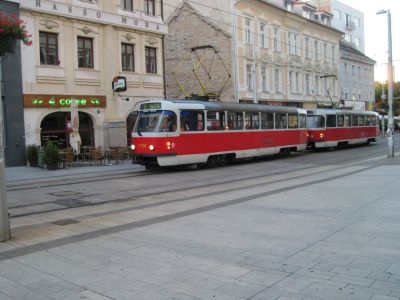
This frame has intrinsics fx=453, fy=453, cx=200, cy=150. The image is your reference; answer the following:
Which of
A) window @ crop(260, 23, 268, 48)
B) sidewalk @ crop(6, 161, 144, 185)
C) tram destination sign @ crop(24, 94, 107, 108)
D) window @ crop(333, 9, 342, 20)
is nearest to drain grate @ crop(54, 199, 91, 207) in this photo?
sidewalk @ crop(6, 161, 144, 185)

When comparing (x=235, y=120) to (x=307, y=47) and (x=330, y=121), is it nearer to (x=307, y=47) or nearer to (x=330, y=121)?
(x=330, y=121)

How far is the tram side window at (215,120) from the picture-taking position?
66.9 feet

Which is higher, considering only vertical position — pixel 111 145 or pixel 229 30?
pixel 229 30

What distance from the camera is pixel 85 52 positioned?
25500mm

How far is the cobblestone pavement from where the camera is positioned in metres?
4.89

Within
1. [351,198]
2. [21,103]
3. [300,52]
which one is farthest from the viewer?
[300,52]

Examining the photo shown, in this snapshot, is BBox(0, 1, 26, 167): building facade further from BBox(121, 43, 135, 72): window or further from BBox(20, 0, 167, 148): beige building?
BBox(121, 43, 135, 72): window

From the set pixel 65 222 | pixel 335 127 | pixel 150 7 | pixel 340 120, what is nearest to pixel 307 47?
pixel 340 120

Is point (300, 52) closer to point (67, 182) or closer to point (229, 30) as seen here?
point (229, 30)

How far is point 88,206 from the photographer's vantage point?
10930mm

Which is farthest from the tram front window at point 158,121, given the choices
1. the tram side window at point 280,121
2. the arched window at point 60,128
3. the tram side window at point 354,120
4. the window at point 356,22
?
the window at point 356,22

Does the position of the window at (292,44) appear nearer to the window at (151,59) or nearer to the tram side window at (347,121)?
the tram side window at (347,121)

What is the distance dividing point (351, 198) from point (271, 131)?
1490cm

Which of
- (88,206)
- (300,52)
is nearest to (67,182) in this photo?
(88,206)
